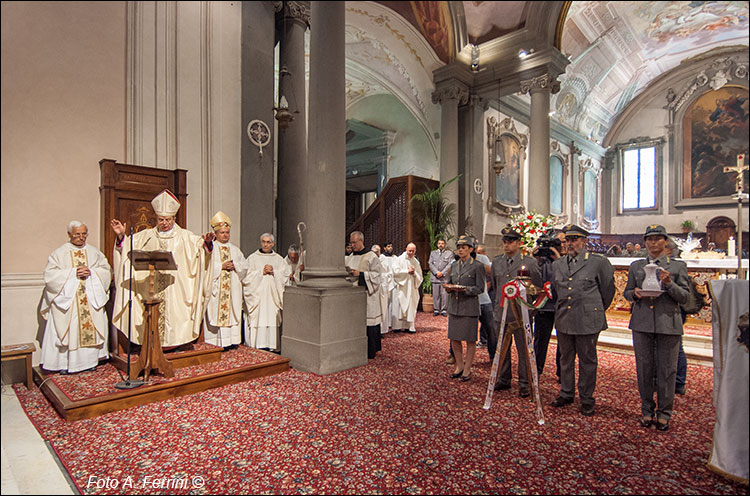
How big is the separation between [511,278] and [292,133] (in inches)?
202

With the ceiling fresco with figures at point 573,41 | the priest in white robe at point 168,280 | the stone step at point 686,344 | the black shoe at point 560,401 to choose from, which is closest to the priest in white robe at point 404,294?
the stone step at point 686,344

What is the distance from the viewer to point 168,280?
489cm

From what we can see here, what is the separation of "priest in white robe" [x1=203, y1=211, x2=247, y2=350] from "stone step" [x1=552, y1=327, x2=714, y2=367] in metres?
5.51

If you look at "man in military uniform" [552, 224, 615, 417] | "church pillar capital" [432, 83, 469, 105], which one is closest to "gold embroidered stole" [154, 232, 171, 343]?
"man in military uniform" [552, 224, 615, 417]

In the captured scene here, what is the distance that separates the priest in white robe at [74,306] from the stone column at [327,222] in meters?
2.12

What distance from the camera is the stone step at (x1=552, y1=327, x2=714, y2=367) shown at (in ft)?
19.1

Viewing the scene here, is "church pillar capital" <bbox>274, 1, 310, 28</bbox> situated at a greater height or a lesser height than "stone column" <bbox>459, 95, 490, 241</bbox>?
greater

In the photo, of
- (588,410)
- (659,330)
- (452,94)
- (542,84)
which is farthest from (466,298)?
(452,94)

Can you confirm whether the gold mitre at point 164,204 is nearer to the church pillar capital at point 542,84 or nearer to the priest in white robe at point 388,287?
the priest in white robe at point 388,287

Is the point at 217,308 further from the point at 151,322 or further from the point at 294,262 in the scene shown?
the point at 151,322

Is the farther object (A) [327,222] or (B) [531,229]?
(B) [531,229]

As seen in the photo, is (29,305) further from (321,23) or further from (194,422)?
(321,23)

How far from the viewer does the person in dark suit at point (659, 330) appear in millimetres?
3523

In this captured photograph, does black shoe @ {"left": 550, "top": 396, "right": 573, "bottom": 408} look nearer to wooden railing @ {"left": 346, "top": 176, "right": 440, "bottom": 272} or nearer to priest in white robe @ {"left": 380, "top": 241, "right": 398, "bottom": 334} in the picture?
priest in white robe @ {"left": 380, "top": 241, "right": 398, "bottom": 334}
